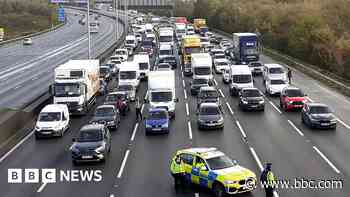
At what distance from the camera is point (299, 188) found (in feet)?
79.4

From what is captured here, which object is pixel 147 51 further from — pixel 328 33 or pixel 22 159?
pixel 22 159

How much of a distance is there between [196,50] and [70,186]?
1764 inches

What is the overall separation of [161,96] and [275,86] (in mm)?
12210

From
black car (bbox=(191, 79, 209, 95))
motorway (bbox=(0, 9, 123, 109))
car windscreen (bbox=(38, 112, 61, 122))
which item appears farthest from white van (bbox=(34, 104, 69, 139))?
black car (bbox=(191, 79, 209, 95))

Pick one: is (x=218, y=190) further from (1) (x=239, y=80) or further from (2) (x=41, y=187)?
(1) (x=239, y=80)

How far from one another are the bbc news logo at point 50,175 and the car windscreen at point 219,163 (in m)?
5.98

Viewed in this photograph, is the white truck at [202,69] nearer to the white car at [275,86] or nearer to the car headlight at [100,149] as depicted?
the white car at [275,86]

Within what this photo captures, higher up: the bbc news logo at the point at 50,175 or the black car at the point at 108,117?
the black car at the point at 108,117

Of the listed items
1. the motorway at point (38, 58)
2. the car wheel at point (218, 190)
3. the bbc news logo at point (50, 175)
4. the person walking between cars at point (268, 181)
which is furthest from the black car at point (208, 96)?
the person walking between cars at point (268, 181)

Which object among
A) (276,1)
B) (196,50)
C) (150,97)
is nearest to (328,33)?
(196,50)

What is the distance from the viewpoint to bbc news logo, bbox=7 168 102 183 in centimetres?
2689

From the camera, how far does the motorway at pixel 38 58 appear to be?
55.6 meters

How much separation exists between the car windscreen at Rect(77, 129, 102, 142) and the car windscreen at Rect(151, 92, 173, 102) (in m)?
11.5

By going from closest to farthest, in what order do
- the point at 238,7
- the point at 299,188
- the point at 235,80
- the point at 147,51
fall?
the point at 299,188, the point at 235,80, the point at 147,51, the point at 238,7
